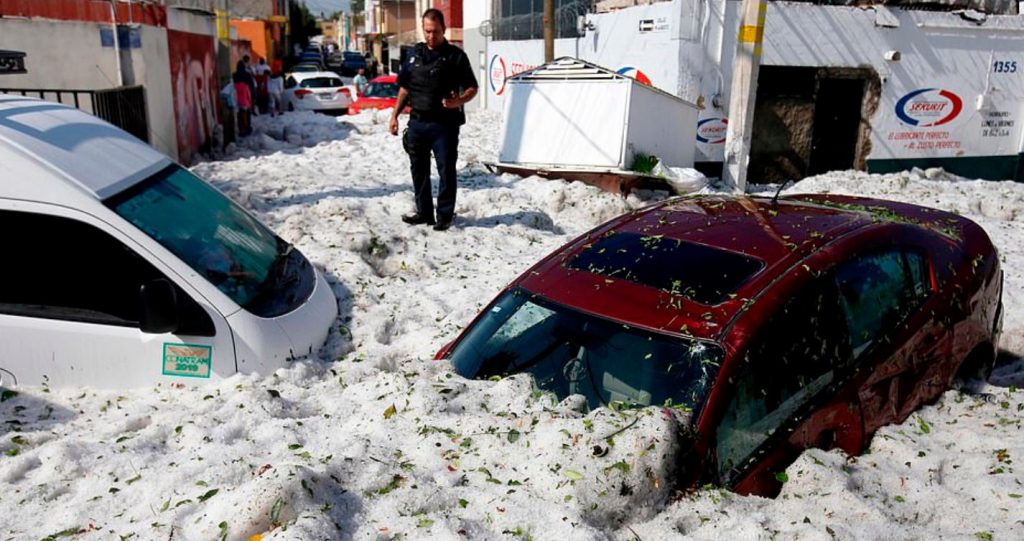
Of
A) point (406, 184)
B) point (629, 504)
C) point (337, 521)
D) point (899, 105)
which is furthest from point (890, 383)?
point (899, 105)

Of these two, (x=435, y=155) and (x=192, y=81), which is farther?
(x=192, y=81)

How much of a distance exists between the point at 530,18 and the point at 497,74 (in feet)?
9.39

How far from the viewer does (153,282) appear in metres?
3.79

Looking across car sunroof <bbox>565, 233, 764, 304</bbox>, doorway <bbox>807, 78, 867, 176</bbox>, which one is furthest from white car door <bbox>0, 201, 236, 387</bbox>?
doorway <bbox>807, 78, 867, 176</bbox>

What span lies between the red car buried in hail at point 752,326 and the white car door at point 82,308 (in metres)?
1.41

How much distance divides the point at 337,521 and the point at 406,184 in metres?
7.72

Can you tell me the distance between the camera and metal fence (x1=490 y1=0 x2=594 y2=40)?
17266 millimetres

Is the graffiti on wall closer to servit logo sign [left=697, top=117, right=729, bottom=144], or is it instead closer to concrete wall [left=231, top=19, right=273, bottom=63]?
servit logo sign [left=697, top=117, right=729, bottom=144]

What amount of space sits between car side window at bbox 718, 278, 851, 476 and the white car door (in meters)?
2.66

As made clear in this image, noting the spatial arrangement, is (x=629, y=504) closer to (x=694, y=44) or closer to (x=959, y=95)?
(x=694, y=44)

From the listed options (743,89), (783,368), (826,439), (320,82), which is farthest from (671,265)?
(320,82)

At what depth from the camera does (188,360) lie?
13.4 ft

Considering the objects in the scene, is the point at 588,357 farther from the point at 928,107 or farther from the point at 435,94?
the point at 928,107

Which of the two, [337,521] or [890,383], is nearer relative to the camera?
[337,521]
